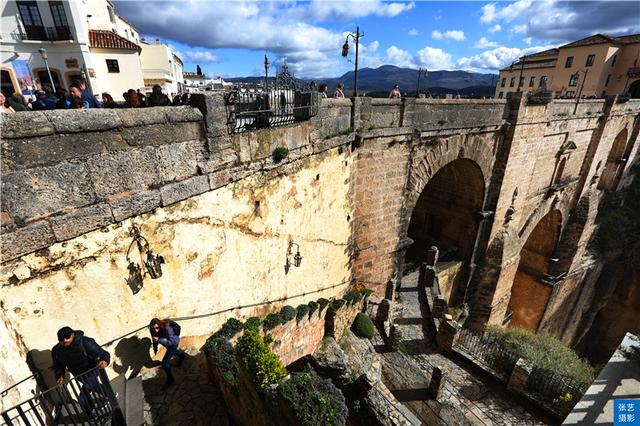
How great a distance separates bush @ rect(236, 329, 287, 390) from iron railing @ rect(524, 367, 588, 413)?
26.2 ft

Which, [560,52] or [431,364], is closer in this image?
[431,364]

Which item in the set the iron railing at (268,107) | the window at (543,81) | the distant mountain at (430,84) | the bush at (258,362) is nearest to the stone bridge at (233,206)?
the iron railing at (268,107)

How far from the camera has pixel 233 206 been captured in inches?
204

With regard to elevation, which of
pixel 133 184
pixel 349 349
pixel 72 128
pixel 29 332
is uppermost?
pixel 72 128

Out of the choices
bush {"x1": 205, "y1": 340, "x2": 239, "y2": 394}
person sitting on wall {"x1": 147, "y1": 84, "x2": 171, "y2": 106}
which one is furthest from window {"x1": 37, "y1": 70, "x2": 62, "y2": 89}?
bush {"x1": 205, "y1": 340, "x2": 239, "y2": 394}

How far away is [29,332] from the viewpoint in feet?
11.5

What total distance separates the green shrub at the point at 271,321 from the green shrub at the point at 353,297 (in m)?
2.90

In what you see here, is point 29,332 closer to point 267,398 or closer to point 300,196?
point 267,398

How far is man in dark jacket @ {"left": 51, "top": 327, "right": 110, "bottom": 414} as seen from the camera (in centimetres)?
350

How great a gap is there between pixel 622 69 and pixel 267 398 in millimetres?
49968

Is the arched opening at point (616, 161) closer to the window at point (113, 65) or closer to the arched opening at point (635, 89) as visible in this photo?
the arched opening at point (635, 89)

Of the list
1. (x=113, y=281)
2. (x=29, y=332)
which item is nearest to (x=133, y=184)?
(x=113, y=281)

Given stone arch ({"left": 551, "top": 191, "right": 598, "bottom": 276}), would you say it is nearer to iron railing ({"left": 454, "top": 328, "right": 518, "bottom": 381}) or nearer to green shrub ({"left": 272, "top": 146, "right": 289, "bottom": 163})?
iron railing ({"left": 454, "top": 328, "right": 518, "bottom": 381})

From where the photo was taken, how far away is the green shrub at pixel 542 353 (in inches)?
455
